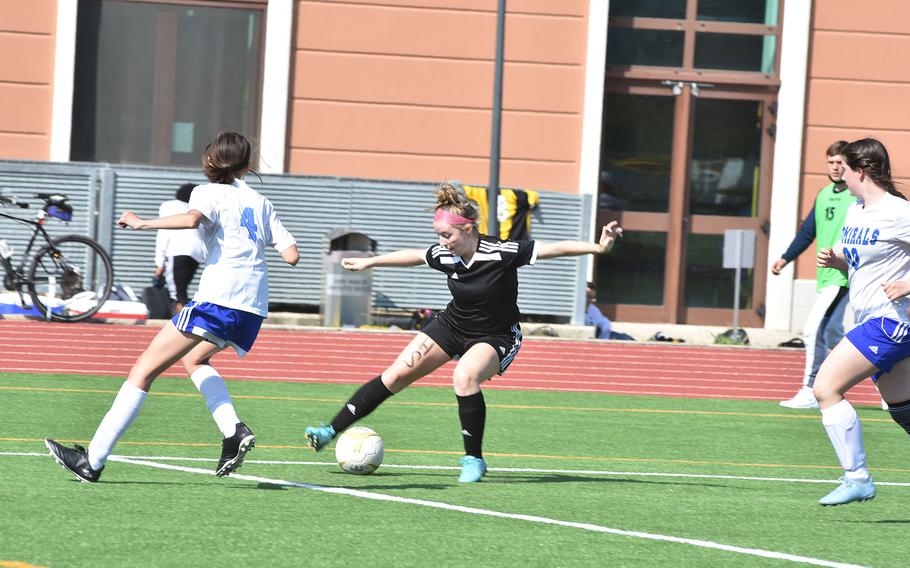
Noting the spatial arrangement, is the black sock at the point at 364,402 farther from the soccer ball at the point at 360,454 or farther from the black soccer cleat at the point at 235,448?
the black soccer cleat at the point at 235,448

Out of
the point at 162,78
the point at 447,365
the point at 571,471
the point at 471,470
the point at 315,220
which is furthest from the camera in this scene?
the point at 162,78

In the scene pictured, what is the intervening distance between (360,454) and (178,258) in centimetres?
890

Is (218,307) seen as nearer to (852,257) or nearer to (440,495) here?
(440,495)

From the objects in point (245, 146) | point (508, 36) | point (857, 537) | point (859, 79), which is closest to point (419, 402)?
point (245, 146)

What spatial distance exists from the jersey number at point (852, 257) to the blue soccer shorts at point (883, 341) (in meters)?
0.31

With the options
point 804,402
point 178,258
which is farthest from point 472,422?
point 178,258

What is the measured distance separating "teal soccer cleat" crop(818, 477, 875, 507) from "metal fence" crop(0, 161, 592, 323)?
38.7 feet

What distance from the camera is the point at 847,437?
6.73m

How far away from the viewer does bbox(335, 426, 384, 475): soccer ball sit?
24.5 feet

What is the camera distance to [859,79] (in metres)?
20.2

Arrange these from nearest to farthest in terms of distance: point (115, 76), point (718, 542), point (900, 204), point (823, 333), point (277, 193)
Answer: point (718, 542) → point (900, 204) → point (823, 333) → point (277, 193) → point (115, 76)

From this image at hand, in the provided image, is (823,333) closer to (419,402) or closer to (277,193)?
(419,402)

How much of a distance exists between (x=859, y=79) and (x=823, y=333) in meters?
9.66

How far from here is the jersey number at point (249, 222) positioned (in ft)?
22.5
